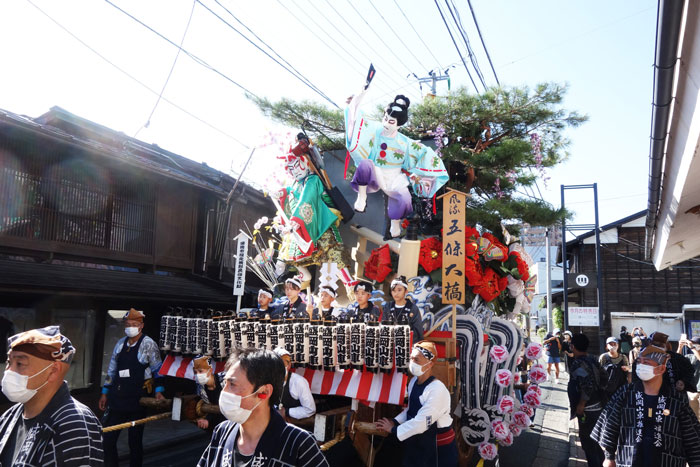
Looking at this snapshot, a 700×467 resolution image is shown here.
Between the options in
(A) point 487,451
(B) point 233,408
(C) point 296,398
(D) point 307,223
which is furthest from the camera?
(D) point 307,223

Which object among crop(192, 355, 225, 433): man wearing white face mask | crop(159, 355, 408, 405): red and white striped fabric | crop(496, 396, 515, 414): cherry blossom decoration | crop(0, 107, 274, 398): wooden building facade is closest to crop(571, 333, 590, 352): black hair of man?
crop(496, 396, 515, 414): cherry blossom decoration

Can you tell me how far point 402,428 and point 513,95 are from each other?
758 cm

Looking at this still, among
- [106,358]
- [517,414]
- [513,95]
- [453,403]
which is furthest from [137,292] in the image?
[513,95]

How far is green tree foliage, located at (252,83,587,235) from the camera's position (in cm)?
909

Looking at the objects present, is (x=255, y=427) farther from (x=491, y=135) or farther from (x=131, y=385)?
(x=491, y=135)

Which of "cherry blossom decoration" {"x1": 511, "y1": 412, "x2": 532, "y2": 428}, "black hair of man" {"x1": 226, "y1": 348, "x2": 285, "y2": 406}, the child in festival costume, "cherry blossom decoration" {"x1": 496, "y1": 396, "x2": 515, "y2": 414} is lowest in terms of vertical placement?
"cherry blossom decoration" {"x1": 511, "y1": 412, "x2": 532, "y2": 428}

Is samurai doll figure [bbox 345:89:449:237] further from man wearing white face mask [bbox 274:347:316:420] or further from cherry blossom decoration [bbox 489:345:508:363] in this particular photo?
man wearing white face mask [bbox 274:347:316:420]

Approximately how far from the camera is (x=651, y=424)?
4234 millimetres

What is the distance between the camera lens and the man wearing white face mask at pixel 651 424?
4.12 metres

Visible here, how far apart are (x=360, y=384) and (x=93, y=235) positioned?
Result: 639 centimetres

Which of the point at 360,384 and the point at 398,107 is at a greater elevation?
the point at 398,107

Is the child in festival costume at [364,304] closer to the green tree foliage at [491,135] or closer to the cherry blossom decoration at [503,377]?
the cherry blossom decoration at [503,377]

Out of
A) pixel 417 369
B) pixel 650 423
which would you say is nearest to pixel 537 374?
pixel 650 423

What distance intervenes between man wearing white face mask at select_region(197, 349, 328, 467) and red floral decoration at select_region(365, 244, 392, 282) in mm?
5692
